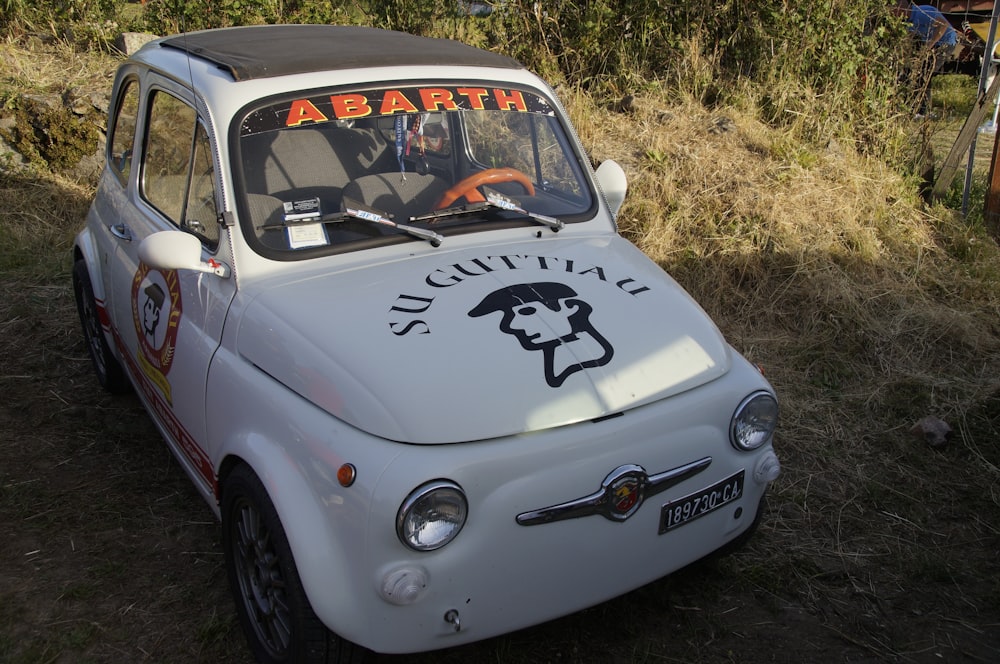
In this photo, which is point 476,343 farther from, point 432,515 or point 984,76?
point 984,76

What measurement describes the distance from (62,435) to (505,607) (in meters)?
2.85

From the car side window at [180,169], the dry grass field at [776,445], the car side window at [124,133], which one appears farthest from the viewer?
the car side window at [124,133]

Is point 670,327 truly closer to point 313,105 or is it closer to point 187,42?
point 313,105

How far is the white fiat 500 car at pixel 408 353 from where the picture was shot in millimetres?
2266

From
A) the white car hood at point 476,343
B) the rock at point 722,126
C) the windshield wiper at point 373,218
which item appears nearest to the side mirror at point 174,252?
the white car hood at point 476,343

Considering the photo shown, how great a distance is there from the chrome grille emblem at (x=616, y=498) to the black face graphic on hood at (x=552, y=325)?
31cm

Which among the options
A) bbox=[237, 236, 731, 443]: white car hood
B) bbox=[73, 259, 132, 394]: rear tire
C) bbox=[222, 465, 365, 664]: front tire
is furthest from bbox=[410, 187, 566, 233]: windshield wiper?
bbox=[73, 259, 132, 394]: rear tire

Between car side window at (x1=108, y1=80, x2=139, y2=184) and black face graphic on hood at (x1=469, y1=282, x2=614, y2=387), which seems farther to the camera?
car side window at (x1=108, y1=80, x2=139, y2=184)

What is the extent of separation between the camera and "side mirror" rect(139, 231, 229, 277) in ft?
9.29

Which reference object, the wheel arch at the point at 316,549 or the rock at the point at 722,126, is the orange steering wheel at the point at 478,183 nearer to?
the wheel arch at the point at 316,549

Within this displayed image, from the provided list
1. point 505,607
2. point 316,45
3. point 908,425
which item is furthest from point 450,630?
point 908,425

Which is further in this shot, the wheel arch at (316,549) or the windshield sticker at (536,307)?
the windshield sticker at (536,307)

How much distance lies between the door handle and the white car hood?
1.16 metres

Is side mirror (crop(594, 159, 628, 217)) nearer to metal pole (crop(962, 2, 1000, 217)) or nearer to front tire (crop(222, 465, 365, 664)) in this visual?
front tire (crop(222, 465, 365, 664))
